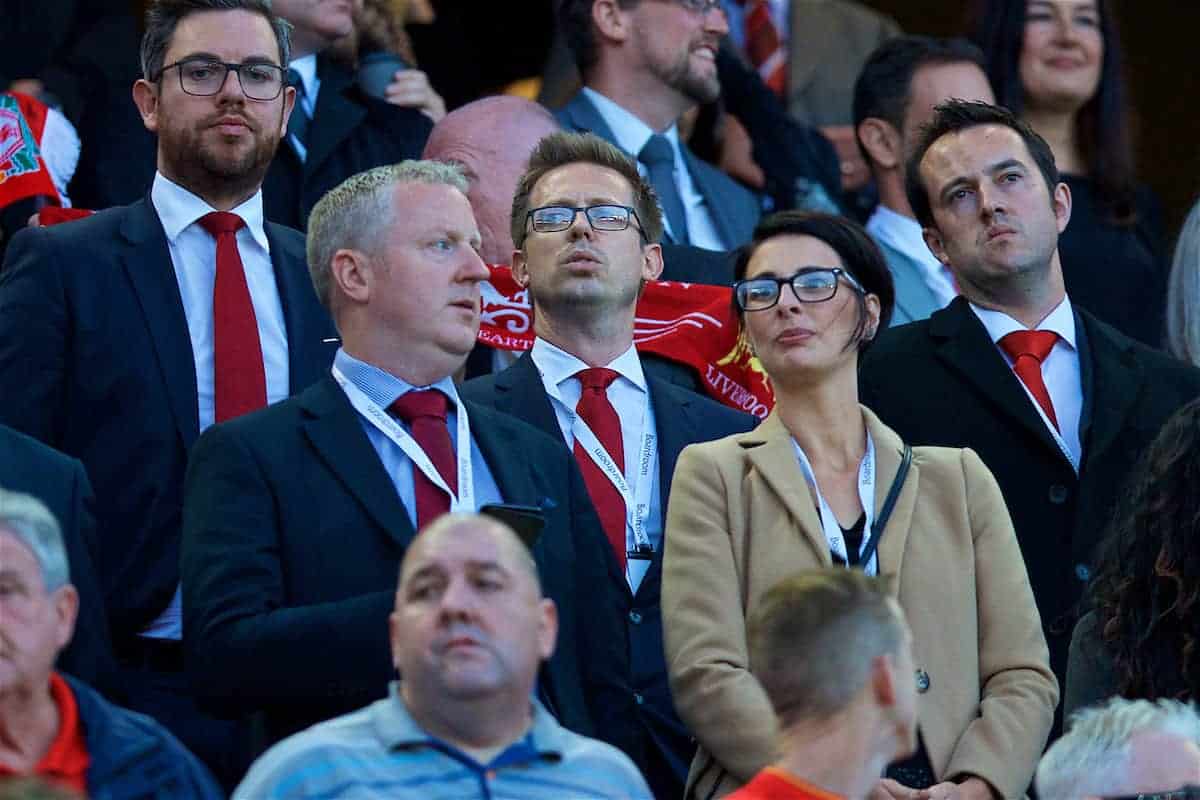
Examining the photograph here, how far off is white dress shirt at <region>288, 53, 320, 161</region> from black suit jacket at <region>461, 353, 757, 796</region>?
1.56 metres

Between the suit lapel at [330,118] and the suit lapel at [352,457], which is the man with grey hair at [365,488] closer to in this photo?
the suit lapel at [352,457]

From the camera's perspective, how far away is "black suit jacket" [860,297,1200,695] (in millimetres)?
6160

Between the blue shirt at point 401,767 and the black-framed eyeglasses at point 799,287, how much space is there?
154cm

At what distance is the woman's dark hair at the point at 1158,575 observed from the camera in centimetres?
539

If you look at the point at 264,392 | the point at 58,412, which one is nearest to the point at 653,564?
the point at 264,392

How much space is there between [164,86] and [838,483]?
192 cm

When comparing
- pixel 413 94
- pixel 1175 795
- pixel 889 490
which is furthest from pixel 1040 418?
pixel 413 94

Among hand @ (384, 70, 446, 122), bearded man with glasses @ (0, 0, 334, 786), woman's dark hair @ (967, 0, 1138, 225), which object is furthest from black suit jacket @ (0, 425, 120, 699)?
woman's dark hair @ (967, 0, 1138, 225)

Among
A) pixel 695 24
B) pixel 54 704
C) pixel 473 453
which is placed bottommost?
pixel 54 704

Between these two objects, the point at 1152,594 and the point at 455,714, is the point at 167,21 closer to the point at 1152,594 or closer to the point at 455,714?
the point at 455,714

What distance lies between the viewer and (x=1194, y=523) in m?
5.55

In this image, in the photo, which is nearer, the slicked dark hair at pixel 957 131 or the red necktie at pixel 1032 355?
the red necktie at pixel 1032 355

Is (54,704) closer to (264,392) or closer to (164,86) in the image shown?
(264,392)

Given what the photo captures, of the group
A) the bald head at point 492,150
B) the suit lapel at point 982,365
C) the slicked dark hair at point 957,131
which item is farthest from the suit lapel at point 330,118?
the suit lapel at point 982,365
